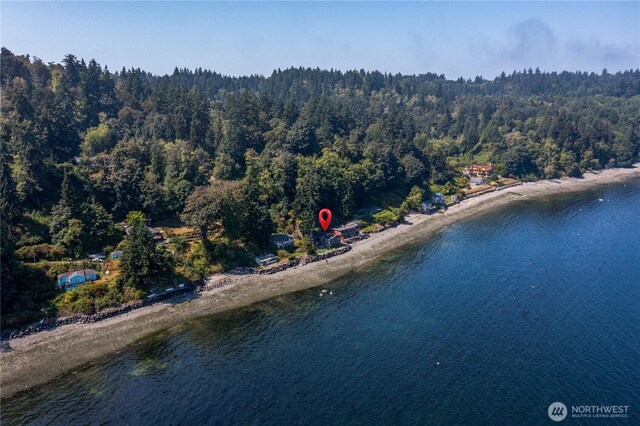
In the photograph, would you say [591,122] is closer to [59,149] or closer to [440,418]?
[440,418]

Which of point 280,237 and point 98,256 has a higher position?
point 98,256

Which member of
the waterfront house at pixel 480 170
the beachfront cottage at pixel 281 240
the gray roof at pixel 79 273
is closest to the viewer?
the gray roof at pixel 79 273

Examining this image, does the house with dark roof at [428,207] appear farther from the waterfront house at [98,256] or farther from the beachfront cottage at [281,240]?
the waterfront house at [98,256]

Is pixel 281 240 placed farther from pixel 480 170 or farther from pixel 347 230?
pixel 480 170

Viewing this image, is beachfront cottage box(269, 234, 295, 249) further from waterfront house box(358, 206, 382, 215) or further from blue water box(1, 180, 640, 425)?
waterfront house box(358, 206, 382, 215)

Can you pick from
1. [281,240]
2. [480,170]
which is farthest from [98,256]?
[480,170]

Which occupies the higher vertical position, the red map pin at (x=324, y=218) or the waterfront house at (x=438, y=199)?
the red map pin at (x=324, y=218)

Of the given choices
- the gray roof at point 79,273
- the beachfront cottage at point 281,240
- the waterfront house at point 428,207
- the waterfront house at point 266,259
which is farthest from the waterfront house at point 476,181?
the gray roof at point 79,273
